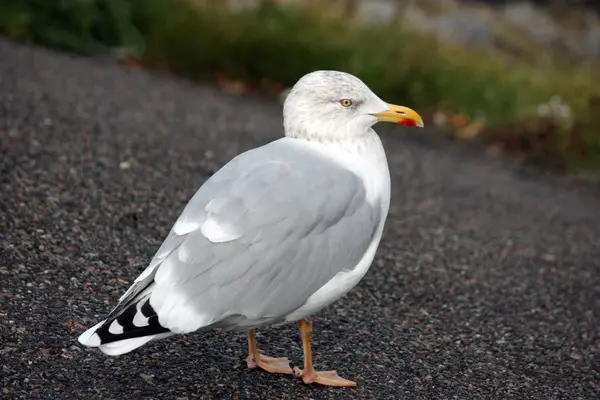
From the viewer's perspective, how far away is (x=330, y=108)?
3455 millimetres

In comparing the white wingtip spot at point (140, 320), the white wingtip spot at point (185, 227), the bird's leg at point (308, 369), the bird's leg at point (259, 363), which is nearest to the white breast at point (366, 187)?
the bird's leg at point (308, 369)

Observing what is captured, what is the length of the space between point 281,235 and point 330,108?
0.60 meters

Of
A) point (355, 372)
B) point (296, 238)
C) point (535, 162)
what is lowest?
point (535, 162)

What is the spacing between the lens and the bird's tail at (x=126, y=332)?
2.84 meters

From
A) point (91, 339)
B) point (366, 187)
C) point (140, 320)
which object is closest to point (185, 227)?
point (140, 320)

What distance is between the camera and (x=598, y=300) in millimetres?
5086

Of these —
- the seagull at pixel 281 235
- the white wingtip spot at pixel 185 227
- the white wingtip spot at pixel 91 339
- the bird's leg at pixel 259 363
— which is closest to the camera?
the white wingtip spot at pixel 91 339

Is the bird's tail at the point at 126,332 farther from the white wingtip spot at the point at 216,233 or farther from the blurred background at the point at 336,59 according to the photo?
the blurred background at the point at 336,59

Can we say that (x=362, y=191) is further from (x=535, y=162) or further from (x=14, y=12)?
(x=14, y=12)

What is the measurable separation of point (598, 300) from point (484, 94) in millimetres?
4592

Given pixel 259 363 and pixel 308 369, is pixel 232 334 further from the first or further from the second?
pixel 308 369

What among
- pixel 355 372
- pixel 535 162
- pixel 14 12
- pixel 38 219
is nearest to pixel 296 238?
pixel 355 372

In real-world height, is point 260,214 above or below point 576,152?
above

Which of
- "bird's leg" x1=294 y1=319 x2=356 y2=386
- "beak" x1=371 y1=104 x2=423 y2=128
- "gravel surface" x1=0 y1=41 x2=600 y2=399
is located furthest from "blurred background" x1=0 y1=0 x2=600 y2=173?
"bird's leg" x1=294 y1=319 x2=356 y2=386
